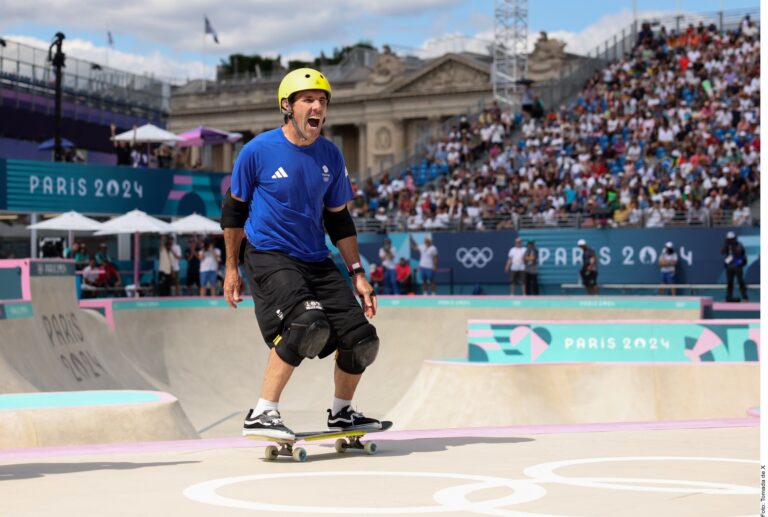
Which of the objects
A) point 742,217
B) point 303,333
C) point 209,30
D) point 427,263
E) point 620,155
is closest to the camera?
point 303,333

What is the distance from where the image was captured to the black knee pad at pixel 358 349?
698cm

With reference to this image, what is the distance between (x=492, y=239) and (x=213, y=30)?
40885 millimetres

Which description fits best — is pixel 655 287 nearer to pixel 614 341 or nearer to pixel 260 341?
pixel 260 341

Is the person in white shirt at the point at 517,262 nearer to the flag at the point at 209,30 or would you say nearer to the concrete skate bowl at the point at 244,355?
the concrete skate bowl at the point at 244,355

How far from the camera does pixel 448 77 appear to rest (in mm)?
78375

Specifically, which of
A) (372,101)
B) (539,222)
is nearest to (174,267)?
(539,222)

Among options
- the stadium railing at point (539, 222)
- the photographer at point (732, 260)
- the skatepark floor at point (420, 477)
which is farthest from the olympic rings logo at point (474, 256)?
the skatepark floor at point (420, 477)

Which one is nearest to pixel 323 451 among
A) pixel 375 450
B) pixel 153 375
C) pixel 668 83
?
pixel 375 450

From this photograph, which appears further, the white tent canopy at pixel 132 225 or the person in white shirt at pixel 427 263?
the person in white shirt at pixel 427 263

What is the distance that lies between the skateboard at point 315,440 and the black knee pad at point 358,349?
0.39 meters

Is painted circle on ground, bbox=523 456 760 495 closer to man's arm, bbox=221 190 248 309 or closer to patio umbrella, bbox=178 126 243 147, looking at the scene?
man's arm, bbox=221 190 248 309

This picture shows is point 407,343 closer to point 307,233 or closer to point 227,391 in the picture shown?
point 227,391

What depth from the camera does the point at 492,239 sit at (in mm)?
33281

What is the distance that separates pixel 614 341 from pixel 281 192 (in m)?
12.5
